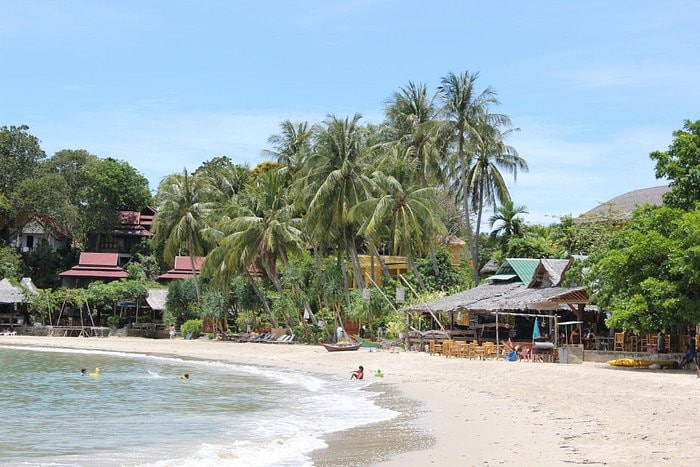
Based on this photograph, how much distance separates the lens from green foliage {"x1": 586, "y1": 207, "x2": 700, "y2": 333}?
20188 mm

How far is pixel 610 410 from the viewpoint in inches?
567

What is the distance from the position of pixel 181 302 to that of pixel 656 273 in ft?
117

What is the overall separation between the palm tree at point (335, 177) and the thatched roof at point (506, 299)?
733 centimetres

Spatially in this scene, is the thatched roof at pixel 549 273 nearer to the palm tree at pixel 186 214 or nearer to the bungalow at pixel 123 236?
the palm tree at pixel 186 214

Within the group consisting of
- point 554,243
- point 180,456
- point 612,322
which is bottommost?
point 180,456

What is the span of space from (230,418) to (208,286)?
33.3 m

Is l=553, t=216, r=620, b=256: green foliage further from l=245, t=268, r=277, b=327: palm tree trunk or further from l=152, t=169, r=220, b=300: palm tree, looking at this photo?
l=152, t=169, r=220, b=300: palm tree

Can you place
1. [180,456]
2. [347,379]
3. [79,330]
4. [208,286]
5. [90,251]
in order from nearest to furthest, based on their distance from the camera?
[180,456]
[347,379]
[208,286]
[79,330]
[90,251]

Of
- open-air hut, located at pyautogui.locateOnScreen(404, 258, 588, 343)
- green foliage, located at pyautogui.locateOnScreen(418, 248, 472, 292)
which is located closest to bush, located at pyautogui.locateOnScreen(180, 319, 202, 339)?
green foliage, located at pyautogui.locateOnScreen(418, 248, 472, 292)

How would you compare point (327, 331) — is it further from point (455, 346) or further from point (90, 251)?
point (90, 251)

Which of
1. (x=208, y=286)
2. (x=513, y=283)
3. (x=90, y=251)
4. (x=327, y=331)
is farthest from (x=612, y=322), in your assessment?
(x=90, y=251)

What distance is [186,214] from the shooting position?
1965 inches

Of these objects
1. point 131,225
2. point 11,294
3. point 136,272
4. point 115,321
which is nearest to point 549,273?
point 115,321

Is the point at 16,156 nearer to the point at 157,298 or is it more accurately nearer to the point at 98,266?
the point at 98,266
